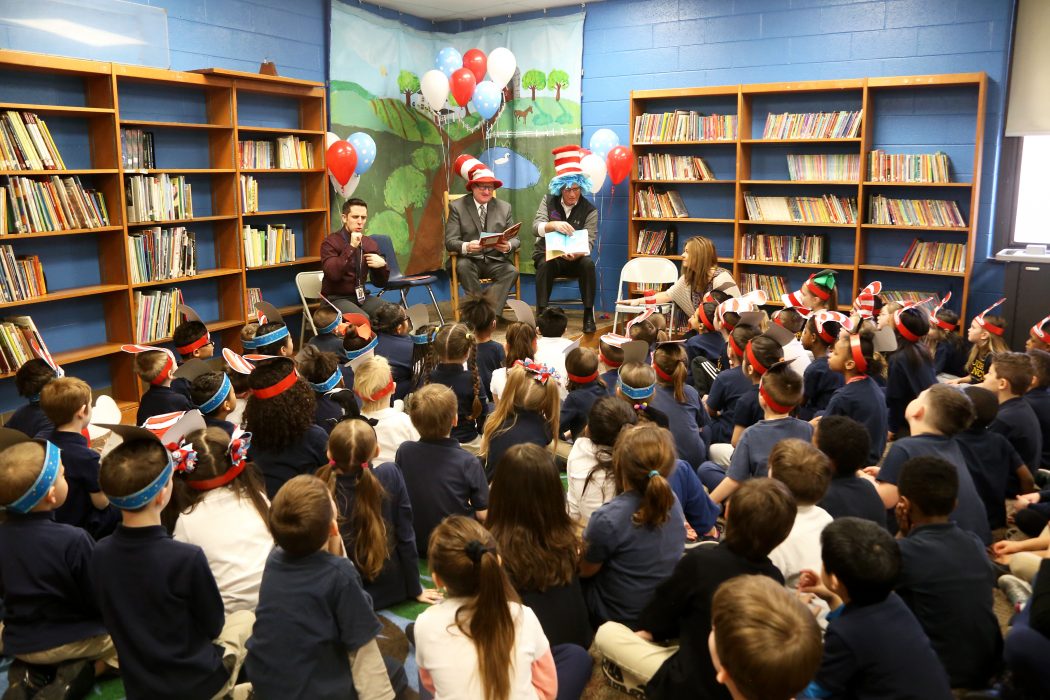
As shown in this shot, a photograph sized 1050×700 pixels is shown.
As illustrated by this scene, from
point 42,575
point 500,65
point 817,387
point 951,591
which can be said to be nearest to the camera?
point 951,591

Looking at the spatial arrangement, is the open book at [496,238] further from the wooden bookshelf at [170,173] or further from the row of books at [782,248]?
A: the row of books at [782,248]

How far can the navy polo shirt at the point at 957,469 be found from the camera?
263 centimetres

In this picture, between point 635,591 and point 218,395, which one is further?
point 218,395

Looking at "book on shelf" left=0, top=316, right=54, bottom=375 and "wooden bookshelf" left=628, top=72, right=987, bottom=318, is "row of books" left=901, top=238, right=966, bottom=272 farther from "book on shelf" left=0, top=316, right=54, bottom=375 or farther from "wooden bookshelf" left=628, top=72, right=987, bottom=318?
"book on shelf" left=0, top=316, right=54, bottom=375

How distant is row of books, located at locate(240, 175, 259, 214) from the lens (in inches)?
237

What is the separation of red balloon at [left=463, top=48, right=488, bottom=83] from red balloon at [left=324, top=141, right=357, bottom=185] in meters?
1.59

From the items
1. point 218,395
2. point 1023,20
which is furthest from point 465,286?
point 1023,20

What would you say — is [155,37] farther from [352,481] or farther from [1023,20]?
[1023,20]

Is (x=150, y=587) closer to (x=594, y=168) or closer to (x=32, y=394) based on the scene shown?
(x=32, y=394)

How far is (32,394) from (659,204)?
17.5 feet

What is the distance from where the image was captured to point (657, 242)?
7418 millimetres

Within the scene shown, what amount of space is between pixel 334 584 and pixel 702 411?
221 centimetres

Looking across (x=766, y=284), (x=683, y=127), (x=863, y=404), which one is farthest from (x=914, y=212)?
(x=863, y=404)

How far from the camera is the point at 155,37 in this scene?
5.36 meters
